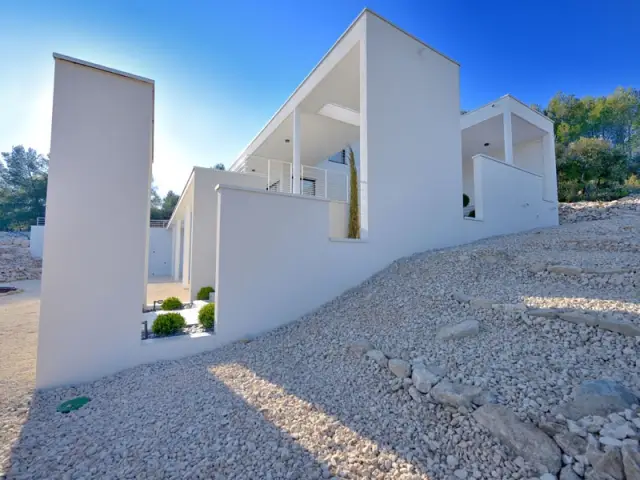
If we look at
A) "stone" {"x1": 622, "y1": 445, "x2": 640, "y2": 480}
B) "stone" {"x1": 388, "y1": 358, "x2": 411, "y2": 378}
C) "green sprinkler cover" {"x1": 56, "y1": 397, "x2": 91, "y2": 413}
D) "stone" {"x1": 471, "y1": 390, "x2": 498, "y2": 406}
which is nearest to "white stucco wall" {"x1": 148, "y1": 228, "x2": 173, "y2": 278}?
"green sprinkler cover" {"x1": 56, "y1": 397, "x2": 91, "y2": 413}

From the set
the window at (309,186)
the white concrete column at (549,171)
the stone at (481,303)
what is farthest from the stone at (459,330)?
the white concrete column at (549,171)

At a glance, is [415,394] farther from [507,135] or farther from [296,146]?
[507,135]

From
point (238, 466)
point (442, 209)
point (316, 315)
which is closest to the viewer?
point (238, 466)

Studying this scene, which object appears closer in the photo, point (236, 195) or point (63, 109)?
point (63, 109)

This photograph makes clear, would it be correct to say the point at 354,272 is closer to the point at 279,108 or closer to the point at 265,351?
the point at 265,351

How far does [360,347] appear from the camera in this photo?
3.54m

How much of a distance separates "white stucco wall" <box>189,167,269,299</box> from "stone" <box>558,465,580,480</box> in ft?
25.7

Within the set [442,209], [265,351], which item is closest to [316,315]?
[265,351]

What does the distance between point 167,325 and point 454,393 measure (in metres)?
3.97

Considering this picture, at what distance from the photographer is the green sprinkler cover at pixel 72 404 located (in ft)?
9.87

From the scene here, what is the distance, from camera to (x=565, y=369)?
2408mm

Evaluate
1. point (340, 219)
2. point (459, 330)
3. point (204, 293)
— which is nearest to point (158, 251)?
point (204, 293)

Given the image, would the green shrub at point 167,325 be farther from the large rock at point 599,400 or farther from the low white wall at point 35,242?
the low white wall at point 35,242

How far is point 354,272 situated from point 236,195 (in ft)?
8.64
